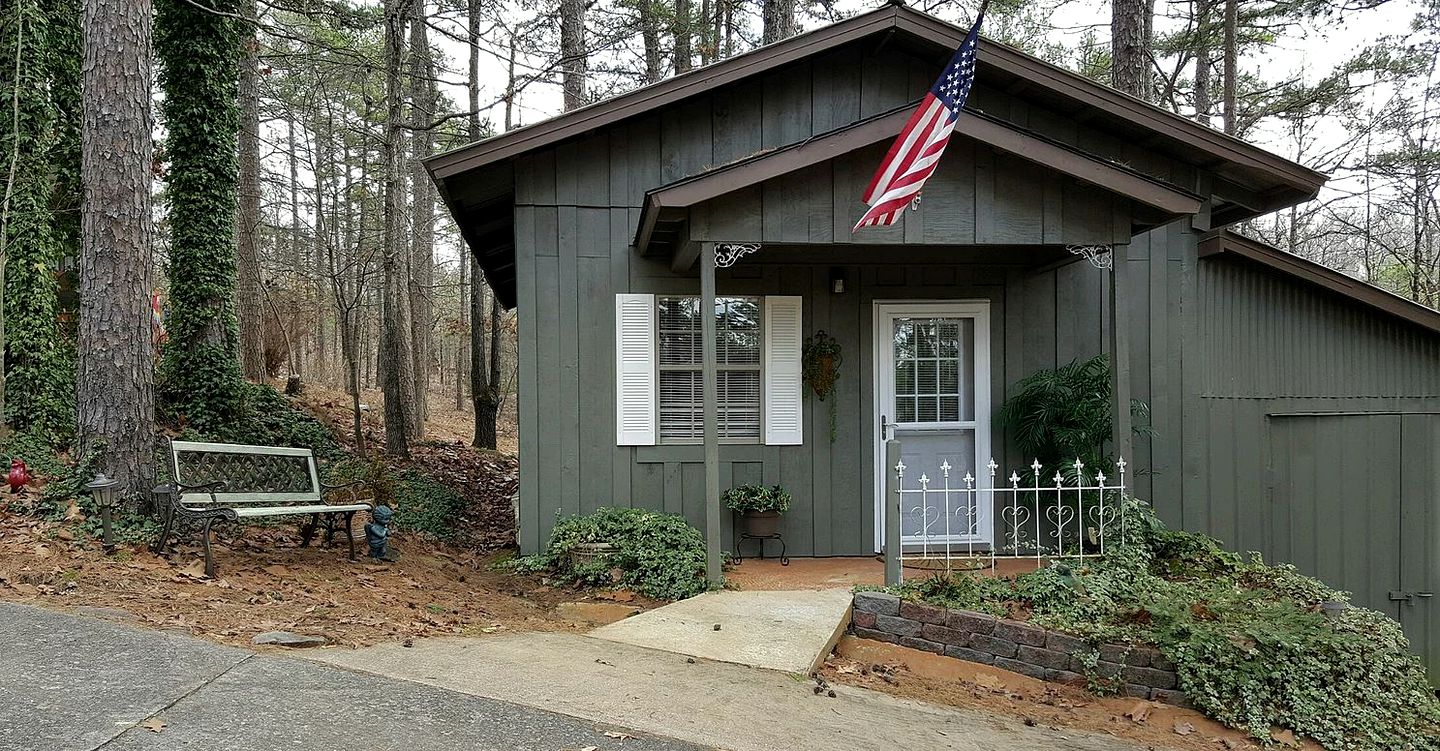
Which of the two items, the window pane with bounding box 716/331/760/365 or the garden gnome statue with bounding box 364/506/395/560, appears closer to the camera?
the garden gnome statue with bounding box 364/506/395/560

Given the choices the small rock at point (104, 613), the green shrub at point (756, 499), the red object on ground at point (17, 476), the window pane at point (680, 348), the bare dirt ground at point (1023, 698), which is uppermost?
the window pane at point (680, 348)

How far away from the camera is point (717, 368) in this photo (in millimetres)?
7156

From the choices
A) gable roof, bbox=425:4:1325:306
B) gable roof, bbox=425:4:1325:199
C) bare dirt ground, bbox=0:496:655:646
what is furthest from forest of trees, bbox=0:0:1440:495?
gable roof, bbox=425:4:1325:199

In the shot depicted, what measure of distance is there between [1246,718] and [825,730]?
2.63 meters

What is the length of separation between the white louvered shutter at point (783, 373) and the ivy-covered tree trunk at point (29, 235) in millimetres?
7026

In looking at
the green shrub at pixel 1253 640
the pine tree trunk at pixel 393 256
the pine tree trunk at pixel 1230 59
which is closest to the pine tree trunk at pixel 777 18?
the pine tree trunk at pixel 393 256

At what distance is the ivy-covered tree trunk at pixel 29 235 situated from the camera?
8516 mm

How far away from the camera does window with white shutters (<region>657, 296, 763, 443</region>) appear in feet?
23.7

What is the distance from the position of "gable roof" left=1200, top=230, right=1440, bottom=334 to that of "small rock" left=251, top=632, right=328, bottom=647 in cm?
740

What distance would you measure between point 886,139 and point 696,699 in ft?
13.0

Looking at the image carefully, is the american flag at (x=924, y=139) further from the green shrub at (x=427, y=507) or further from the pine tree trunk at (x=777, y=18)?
the pine tree trunk at (x=777, y=18)

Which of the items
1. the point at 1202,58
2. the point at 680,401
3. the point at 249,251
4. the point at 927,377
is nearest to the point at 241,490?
the point at 680,401

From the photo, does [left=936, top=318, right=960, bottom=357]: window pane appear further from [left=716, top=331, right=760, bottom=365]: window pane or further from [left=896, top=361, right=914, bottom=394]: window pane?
[left=716, top=331, right=760, bottom=365]: window pane

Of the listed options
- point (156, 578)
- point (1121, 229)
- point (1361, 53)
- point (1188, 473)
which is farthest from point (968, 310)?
point (1361, 53)
